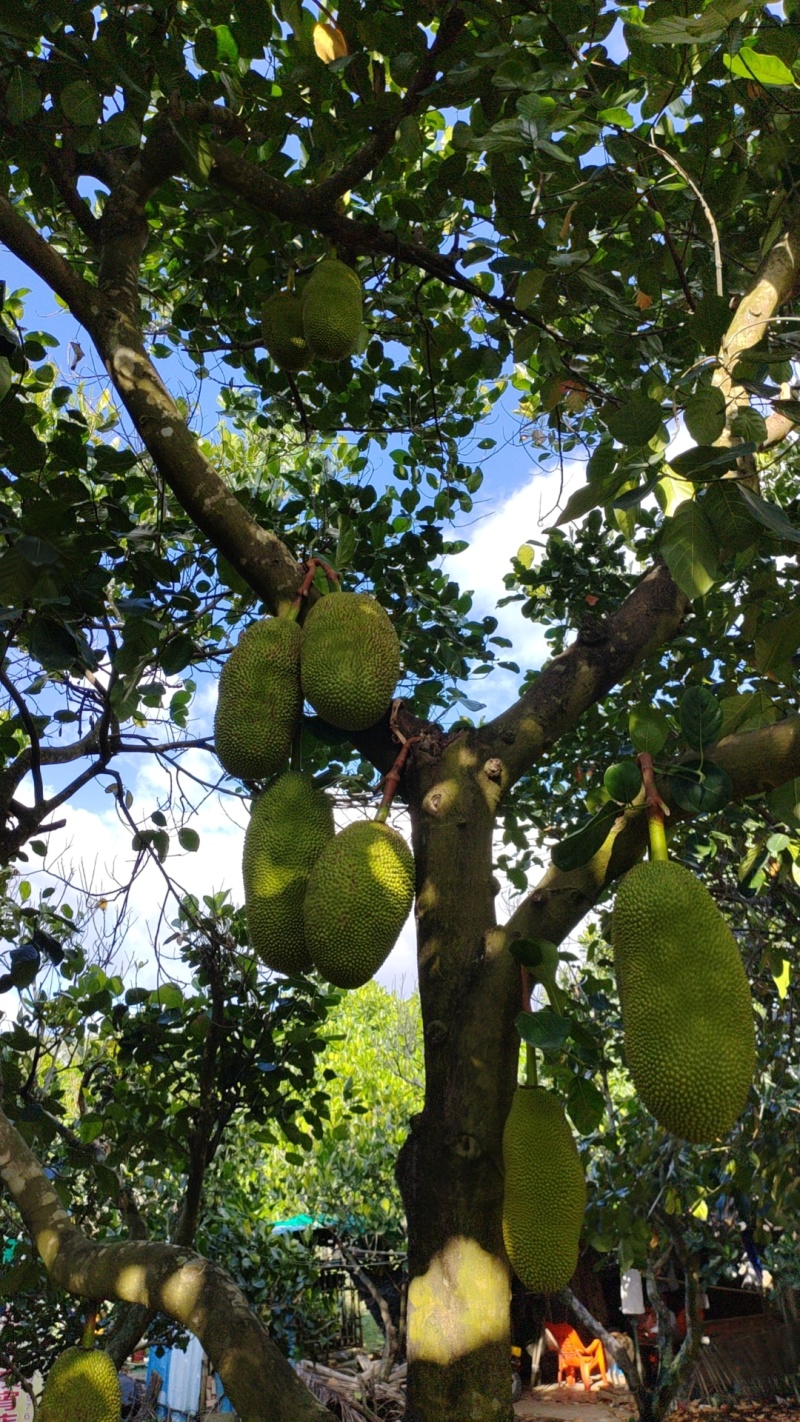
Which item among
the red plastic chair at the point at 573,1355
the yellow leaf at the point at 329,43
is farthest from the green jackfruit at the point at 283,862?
the red plastic chair at the point at 573,1355

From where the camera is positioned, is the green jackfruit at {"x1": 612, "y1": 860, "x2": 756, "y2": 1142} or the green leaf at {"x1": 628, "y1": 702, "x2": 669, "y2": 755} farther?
the green leaf at {"x1": 628, "y1": 702, "x2": 669, "y2": 755}

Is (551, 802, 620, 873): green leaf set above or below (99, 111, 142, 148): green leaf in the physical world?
below

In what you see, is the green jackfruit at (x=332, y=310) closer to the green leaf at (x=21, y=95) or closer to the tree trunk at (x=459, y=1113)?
the green leaf at (x=21, y=95)

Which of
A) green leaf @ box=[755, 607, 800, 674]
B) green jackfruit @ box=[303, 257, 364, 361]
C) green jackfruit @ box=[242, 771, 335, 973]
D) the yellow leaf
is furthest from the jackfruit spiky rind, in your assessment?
the yellow leaf

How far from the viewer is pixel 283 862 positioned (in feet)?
4.72

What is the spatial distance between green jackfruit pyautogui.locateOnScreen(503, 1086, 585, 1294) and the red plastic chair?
9.69 meters

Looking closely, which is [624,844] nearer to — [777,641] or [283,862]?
[777,641]

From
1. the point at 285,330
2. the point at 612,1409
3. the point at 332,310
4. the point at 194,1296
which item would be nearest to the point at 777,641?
the point at 194,1296

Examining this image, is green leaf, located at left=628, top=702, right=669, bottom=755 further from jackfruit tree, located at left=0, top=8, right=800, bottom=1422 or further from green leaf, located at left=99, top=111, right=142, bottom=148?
green leaf, located at left=99, top=111, right=142, bottom=148

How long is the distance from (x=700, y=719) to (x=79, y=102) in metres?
1.52

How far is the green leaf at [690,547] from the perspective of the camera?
990 mm

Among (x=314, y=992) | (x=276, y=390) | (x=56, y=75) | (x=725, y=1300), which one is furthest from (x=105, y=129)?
(x=725, y=1300)

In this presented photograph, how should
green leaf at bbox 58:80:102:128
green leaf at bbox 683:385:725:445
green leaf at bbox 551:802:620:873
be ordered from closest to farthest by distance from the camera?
1. green leaf at bbox 683:385:725:445
2. green leaf at bbox 551:802:620:873
3. green leaf at bbox 58:80:102:128

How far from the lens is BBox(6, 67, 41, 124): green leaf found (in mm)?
1715
